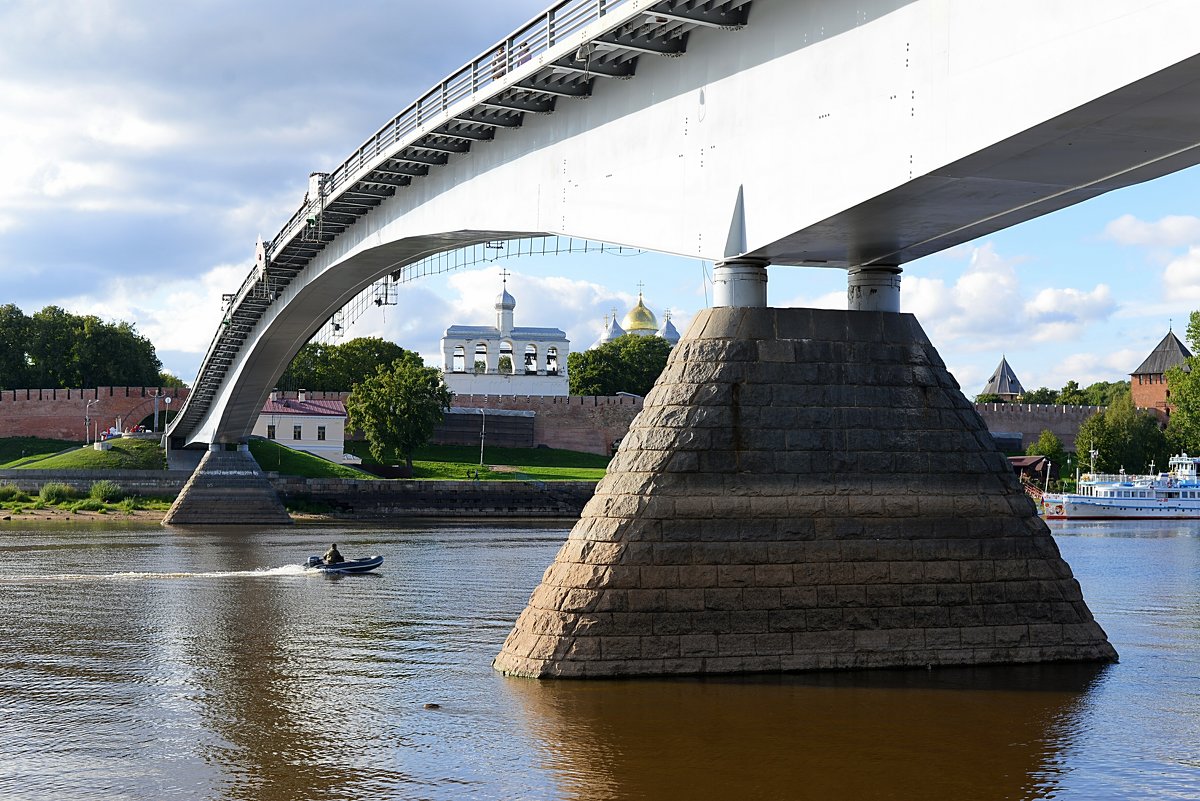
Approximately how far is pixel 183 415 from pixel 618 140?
4319cm

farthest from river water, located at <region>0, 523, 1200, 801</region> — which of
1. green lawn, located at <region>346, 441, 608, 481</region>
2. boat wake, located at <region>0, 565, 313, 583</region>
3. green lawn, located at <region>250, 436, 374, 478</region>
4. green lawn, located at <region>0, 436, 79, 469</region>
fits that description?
green lawn, located at <region>0, 436, 79, 469</region>

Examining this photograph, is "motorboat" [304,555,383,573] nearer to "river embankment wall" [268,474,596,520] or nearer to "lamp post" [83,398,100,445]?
"river embankment wall" [268,474,596,520]

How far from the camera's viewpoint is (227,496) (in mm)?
55406

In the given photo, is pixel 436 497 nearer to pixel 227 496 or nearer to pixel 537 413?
pixel 227 496

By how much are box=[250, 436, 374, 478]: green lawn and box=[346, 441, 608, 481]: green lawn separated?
18.0 feet

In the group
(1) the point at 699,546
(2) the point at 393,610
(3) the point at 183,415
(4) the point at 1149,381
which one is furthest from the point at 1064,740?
(4) the point at 1149,381

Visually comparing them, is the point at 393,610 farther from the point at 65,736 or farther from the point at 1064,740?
the point at 1064,740

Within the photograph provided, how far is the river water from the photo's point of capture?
1213 centimetres

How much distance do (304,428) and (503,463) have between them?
1205 centimetres

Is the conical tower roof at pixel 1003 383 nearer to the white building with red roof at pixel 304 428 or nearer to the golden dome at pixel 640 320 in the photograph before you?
the golden dome at pixel 640 320

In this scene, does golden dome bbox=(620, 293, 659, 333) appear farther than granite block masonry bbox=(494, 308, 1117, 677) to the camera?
Yes

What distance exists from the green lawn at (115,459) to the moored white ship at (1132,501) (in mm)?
43246

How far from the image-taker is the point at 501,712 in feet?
47.7

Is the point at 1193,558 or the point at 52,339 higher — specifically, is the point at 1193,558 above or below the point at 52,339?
below
